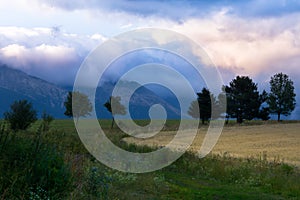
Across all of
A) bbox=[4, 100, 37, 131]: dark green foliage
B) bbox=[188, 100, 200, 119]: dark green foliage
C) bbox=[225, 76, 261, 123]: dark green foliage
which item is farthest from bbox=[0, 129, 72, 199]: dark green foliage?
bbox=[225, 76, 261, 123]: dark green foliage

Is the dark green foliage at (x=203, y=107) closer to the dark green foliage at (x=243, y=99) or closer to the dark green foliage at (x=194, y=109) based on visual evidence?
the dark green foliage at (x=194, y=109)

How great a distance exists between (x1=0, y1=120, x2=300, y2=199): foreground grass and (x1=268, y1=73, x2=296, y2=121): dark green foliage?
72154mm

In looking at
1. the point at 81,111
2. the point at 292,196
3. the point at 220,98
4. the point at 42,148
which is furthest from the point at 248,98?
the point at 42,148

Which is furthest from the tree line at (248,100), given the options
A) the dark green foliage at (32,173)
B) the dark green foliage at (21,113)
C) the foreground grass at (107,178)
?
the dark green foliage at (32,173)

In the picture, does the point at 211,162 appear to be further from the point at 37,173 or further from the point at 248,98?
the point at 248,98

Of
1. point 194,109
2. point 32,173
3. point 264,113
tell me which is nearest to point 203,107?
point 194,109

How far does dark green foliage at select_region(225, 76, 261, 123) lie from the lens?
90.4 metres

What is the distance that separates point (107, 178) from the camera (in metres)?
10.9

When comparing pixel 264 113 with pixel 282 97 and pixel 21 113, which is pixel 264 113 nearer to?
pixel 282 97

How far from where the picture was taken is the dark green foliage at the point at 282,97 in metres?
91.0

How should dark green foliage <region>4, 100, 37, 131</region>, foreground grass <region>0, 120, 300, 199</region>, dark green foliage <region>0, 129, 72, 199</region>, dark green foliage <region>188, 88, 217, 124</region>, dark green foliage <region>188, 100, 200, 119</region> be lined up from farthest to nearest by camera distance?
dark green foliage <region>188, 100, 200, 119</region>
dark green foliage <region>188, 88, 217, 124</region>
dark green foliage <region>4, 100, 37, 131</region>
foreground grass <region>0, 120, 300, 199</region>
dark green foliage <region>0, 129, 72, 199</region>

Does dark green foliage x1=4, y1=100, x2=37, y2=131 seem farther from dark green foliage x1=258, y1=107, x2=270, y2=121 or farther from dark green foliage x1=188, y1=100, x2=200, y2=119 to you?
dark green foliage x1=258, y1=107, x2=270, y2=121

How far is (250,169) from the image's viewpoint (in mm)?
19297

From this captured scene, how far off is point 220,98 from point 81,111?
27866mm
